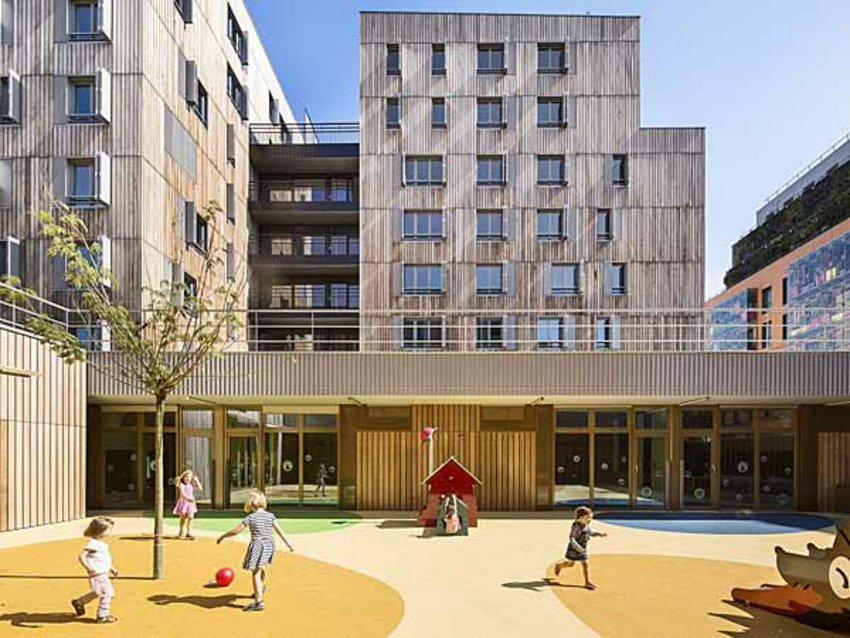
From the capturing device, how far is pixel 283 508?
64.6ft

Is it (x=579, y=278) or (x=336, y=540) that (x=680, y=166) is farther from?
(x=336, y=540)

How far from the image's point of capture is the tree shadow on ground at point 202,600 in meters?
9.34

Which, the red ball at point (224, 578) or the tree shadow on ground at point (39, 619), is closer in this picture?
the tree shadow on ground at point (39, 619)

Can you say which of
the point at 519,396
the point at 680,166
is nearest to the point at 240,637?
the point at 519,396

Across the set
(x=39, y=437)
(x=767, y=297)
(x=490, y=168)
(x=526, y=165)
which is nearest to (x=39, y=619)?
(x=39, y=437)

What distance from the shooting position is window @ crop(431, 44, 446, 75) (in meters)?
35.6

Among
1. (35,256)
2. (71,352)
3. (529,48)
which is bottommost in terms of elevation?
(71,352)

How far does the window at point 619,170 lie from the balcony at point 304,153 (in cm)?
1281

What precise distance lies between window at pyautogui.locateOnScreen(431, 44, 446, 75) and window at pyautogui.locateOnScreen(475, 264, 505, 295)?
9.92 meters

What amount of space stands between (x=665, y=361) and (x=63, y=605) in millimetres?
13368

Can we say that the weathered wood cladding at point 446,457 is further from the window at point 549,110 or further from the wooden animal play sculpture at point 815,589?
the window at point 549,110

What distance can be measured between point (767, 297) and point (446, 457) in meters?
64.5

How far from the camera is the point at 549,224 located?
3519cm

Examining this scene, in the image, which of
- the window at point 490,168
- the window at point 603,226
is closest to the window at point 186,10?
the window at point 490,168
